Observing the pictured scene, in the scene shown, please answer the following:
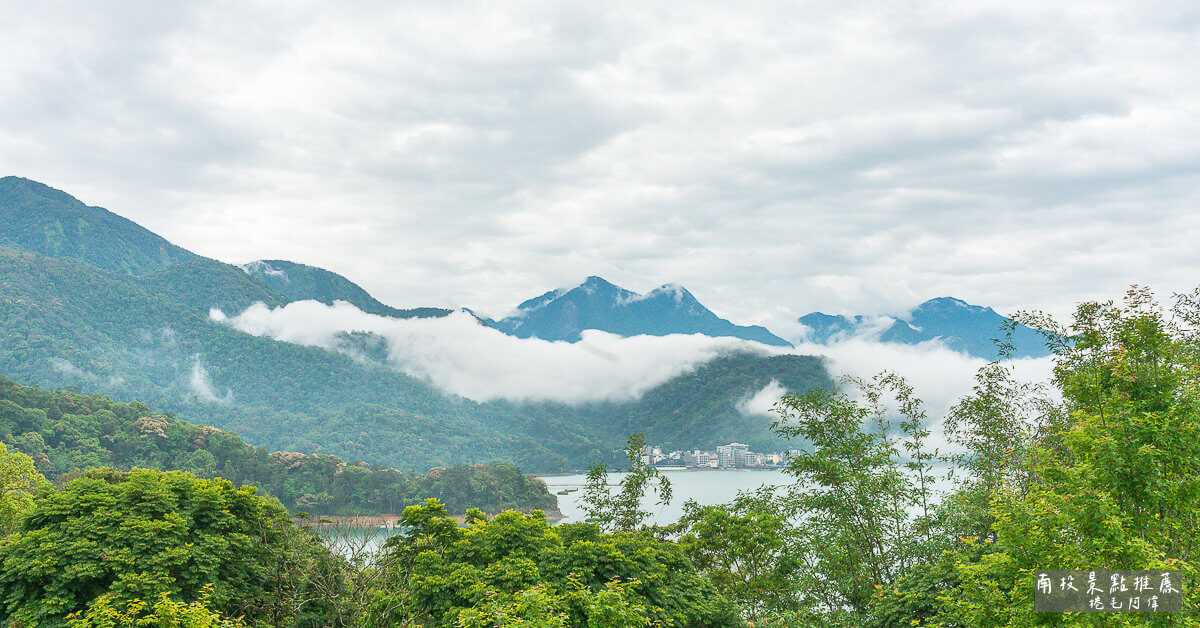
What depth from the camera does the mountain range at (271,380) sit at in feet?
429

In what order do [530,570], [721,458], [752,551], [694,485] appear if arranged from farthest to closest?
[721,458] < [694,485] < [752,551] < [530,570]

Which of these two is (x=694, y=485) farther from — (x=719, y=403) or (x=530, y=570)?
(x=530, y=570)

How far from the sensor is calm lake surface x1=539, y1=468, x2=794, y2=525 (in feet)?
221

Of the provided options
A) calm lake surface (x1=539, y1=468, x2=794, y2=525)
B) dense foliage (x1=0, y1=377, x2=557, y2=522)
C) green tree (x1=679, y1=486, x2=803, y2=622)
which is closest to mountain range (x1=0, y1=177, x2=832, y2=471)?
calm lake surface (x1=539, y1=468, x2=794, y2=525)

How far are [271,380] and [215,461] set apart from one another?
106608 millimetres

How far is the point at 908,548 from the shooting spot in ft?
41.9

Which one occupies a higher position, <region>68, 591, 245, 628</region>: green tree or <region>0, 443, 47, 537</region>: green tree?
<region>68, 591, 245, 628</region>: green tree

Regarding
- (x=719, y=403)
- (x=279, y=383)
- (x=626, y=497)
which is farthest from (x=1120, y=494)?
(x=279, y=383)

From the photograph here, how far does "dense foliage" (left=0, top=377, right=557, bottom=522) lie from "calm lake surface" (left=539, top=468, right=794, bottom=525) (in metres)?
9.06

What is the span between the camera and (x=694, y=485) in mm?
101562

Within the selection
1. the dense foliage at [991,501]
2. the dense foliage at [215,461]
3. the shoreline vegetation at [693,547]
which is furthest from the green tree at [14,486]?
the dense foliage at [215,461]

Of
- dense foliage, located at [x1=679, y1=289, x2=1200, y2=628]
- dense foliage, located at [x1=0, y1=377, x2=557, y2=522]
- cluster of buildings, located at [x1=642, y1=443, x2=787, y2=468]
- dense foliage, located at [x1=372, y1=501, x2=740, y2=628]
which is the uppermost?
dense foliage, located at [x1=679, y1=289, x2=1200, y2=628]

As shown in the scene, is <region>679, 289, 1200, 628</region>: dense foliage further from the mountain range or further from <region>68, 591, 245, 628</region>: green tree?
the mountain range

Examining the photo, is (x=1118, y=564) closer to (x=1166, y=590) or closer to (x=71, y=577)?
(x=1166, y=590)
